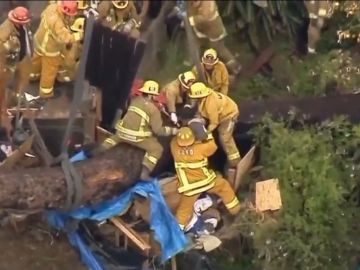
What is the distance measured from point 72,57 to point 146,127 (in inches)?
57.1

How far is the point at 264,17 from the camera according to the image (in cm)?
1120

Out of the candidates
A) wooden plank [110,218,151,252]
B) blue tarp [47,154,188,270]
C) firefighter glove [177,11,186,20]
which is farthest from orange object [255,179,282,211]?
firefighter glove [177,11,186,20]

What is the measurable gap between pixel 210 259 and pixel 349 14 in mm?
2987

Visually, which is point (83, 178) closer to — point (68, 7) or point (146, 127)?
point (146, 127)

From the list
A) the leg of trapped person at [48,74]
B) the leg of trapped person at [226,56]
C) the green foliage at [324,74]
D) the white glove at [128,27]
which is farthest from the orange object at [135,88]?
the green foliage at [324,74]

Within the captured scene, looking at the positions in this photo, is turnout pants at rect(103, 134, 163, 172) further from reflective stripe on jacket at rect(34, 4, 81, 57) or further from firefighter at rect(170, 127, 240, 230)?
reflective stripe on jacket at rect(34, 4, 81, 57)

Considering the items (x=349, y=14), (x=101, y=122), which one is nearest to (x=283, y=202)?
(x=101, y=122)

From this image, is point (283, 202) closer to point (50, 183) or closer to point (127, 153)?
point (127, 153)

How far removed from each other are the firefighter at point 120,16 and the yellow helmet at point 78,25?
0.59 feet

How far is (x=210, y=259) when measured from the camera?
925 centimetres

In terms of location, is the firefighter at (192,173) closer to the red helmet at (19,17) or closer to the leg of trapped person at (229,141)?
the leg of trapped person at (229,141)

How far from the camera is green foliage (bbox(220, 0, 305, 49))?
36.6 feet

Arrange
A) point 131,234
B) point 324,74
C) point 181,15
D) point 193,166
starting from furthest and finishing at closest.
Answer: point 181,15 < point 324,74 < point 131,234 < point 193,166

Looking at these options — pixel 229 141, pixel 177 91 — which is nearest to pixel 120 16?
pixel 177 91
